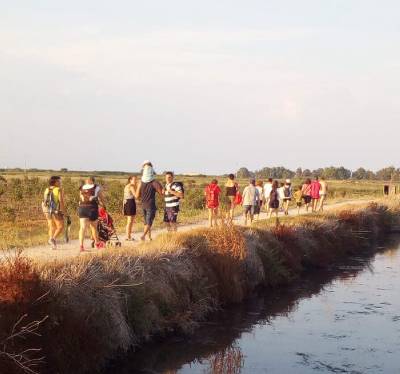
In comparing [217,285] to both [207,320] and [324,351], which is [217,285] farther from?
[324,351]

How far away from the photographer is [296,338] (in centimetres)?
1402

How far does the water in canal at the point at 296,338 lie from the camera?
12.0 meters

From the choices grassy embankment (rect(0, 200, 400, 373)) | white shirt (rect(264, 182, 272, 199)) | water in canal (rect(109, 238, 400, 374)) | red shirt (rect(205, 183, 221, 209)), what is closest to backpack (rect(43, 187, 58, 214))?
grassy embankment (rect(0, 200, 400, 373))

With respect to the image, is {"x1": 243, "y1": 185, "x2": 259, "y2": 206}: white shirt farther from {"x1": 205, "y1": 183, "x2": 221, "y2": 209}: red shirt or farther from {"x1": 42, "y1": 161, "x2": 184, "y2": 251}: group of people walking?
{"x1": 42, "y1": 161, "x2": 184, "y2": 251}: group of people walking

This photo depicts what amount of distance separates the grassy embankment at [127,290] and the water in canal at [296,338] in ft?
1.62

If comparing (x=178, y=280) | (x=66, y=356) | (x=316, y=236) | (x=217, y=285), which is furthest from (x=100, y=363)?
(x=316, y=236)

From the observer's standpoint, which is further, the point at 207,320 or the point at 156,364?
the point at 207,320

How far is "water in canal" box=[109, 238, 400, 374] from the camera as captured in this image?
39.3 feet

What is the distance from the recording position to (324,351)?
1302 cm

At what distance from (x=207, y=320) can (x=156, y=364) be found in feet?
11.2

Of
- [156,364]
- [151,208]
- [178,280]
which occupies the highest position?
[151,208]

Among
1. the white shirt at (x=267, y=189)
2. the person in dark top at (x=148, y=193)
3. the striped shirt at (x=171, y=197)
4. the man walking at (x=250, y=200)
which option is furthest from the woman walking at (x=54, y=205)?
the white shirt at (x=267, y=189)

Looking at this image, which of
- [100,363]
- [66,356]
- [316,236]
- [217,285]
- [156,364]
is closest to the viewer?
[66,356]

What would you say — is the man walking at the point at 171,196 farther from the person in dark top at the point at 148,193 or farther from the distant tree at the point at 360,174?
the distant tree at the point at 360,174
